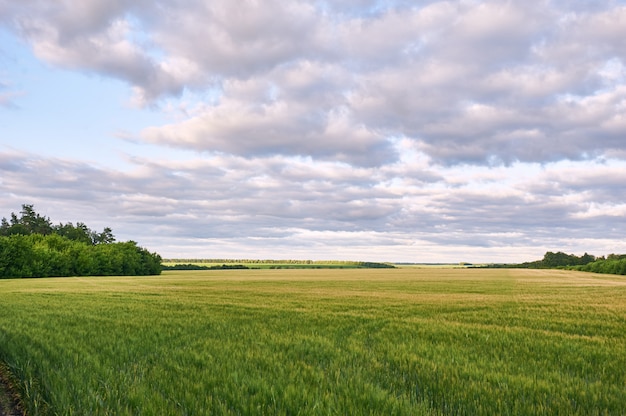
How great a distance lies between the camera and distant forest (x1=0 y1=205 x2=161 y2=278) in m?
91.9

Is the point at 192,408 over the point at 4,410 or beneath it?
over

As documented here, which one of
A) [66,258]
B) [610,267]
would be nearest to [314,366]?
[66,258]

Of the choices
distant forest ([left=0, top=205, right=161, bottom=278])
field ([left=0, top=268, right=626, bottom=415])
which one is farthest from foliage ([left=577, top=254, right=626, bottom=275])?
distant forest ([left=0, top=205, right=161, bottom=278])

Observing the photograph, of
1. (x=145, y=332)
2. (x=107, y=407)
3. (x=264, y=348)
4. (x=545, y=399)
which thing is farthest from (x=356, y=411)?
(x=145, y=332)

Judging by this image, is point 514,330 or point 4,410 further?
point 514,330

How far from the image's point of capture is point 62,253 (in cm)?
10519

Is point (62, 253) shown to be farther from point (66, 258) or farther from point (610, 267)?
point (610, 267)

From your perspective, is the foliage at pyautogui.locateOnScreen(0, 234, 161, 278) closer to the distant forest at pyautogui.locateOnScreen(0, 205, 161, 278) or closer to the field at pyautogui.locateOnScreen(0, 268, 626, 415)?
the distant forest at pyautogui.locateOnScreen(0, 205, 161, 278)

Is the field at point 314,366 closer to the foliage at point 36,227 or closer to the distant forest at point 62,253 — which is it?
the distant forest at point 62,253

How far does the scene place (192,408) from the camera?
5.47 meters

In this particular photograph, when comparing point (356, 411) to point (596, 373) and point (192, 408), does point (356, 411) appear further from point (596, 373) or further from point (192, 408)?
point (596, 373)

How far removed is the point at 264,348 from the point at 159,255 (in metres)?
149

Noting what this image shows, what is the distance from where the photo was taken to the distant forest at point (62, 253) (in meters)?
91.9

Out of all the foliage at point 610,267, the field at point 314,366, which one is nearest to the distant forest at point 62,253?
the field at point 314,366
